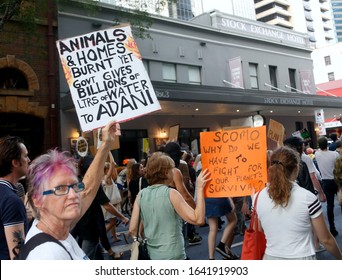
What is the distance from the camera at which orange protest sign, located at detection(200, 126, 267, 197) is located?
3.12 m

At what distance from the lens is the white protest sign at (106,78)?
3.69 metres

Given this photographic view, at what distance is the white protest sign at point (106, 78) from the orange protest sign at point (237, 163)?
2.80ft

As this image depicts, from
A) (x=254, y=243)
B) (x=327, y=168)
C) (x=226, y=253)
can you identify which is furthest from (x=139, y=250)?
(x=327, y=168)

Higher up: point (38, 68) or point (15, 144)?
point (38, 68)

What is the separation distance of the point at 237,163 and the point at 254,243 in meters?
0.72

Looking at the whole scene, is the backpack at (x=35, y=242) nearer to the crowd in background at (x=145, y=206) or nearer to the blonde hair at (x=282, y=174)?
the crowd in background at (x=145, y=206)

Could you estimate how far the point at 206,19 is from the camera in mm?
22562

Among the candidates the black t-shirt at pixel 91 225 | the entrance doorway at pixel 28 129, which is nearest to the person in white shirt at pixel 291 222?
the black t-shirt at pixel 91 225

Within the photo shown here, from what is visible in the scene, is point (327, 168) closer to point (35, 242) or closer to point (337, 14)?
point (35, 242)

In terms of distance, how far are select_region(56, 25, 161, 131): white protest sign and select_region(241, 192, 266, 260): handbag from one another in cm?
153

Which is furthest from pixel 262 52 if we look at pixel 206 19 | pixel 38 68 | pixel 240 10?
pixel 240 10

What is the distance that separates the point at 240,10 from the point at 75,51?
10247cm
